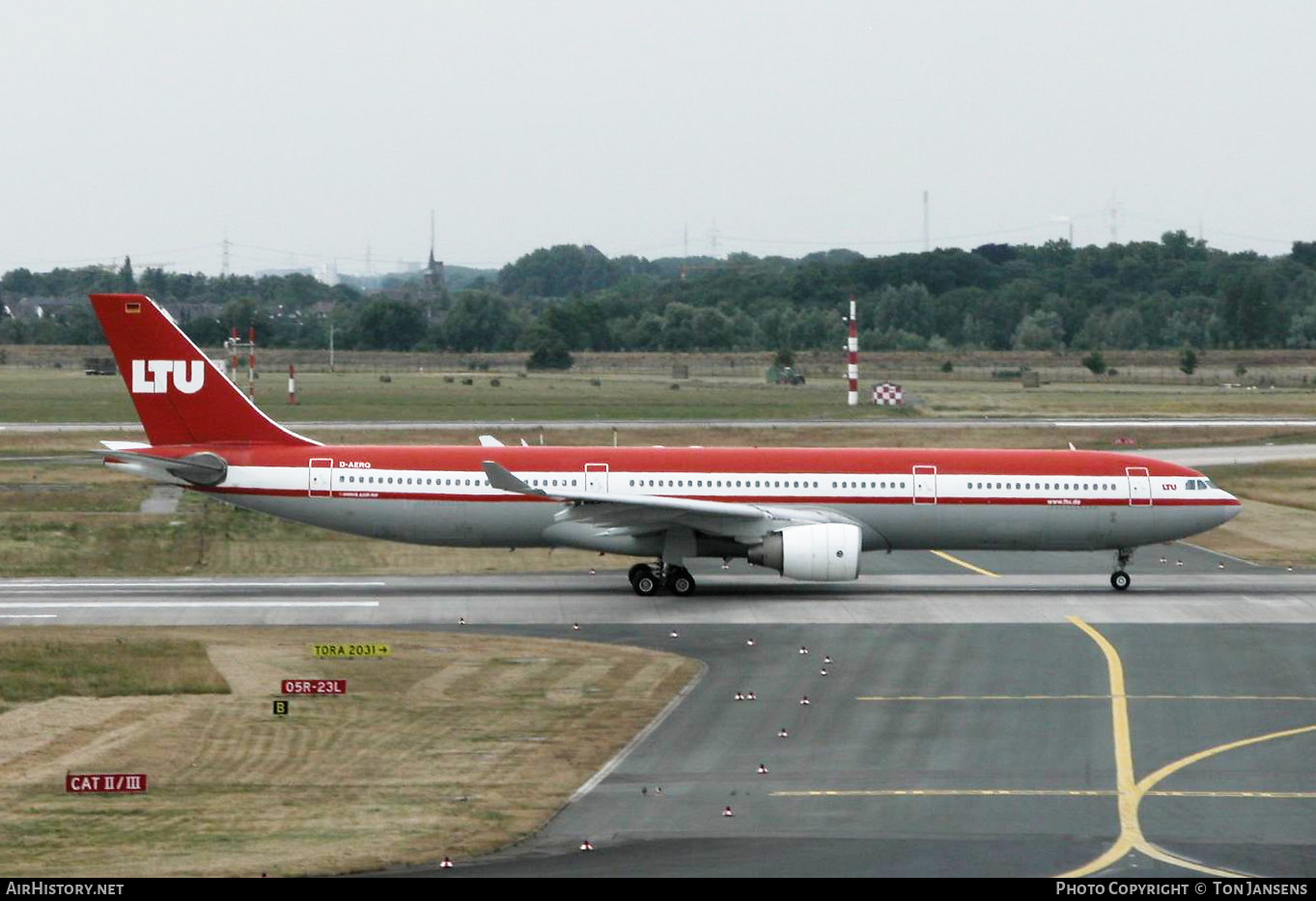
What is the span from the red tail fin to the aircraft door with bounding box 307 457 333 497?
5.35ft

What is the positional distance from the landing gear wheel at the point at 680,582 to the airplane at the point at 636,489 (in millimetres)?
42

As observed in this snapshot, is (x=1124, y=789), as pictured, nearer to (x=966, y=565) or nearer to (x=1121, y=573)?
(x=1121, y=573)

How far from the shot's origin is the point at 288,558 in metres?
42.9

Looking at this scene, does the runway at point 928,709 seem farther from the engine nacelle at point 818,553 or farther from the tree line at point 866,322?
the tree line at point 866,322

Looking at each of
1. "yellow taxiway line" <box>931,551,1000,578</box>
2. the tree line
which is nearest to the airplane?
"yellow taxiway line" <box>931,551,1000,578</box>

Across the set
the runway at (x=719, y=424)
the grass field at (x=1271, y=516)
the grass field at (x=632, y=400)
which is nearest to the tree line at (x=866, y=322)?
the grass field at (x=632, y=400)

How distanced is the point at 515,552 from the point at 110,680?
1921 cm

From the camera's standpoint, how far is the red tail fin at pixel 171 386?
121ft

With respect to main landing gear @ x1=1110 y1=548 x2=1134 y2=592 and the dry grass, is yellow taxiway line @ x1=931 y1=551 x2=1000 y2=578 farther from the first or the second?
the dry grass

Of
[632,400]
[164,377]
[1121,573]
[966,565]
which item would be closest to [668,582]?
[966,565]

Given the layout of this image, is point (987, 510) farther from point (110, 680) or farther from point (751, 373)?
point (751, 373)

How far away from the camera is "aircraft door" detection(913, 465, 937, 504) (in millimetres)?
36969

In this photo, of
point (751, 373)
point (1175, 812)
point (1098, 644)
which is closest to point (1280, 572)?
point (1098, 644)

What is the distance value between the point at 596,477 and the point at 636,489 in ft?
3.02
